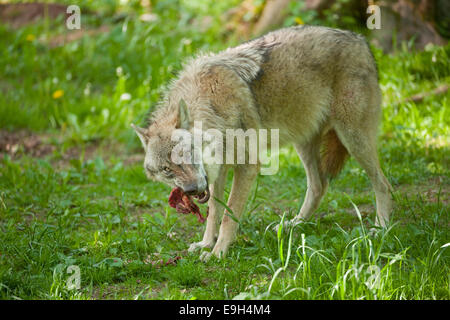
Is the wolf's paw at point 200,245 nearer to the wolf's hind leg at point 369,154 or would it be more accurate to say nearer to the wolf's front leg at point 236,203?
the wolf's front leg at point 236,203

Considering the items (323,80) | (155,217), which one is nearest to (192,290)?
(155,217)

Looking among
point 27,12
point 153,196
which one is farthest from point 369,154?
point 27,12

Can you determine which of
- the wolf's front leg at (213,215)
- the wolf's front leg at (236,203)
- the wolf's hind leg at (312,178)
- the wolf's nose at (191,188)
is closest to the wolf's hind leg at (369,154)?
the wolf's hind leg at (312,178)

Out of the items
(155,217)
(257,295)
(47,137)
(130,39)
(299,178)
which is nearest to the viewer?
(257,295)

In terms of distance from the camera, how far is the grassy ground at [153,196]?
3.39 m

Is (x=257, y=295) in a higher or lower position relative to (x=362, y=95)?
lower

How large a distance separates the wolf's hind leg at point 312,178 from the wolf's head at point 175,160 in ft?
4.12

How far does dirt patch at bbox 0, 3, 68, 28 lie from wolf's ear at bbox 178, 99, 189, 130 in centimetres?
696

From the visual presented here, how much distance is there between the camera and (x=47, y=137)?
733cm

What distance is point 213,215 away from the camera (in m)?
4.49

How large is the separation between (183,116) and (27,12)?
24.9ft

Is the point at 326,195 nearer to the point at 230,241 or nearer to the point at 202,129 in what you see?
the point at 230,241

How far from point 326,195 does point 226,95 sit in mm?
1714
